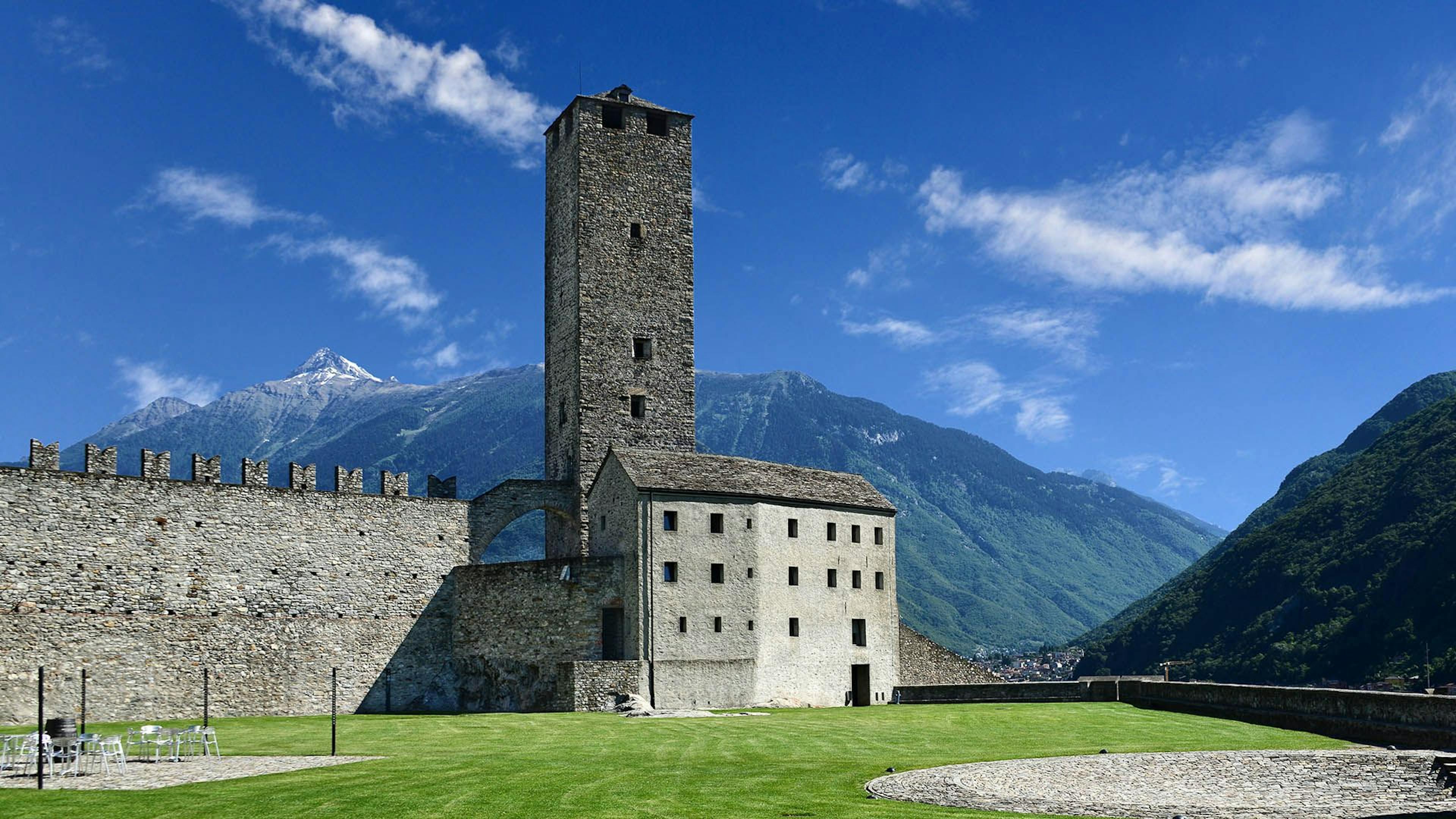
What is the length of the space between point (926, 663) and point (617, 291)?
19.0 meters

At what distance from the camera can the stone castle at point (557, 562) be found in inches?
1619

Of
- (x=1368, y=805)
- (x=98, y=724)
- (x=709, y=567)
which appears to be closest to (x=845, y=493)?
(x=709, y=567)

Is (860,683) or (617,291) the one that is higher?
(617,291)

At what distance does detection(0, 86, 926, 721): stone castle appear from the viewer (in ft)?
135

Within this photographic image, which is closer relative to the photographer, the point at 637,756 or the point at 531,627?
the point at 637,756

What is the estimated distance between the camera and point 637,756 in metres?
26.8

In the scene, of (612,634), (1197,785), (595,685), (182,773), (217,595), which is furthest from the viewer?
(612,634)

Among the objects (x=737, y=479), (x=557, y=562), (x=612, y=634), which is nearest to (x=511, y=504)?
(x=557, y=562)

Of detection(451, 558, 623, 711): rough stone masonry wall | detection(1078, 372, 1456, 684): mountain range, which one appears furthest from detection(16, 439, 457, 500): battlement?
detection(1078, 372, 1456, 684): mountain range

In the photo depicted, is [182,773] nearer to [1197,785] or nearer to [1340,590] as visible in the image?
[1197,785]

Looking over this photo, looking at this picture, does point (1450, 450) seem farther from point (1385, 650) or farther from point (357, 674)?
point (357, 674)

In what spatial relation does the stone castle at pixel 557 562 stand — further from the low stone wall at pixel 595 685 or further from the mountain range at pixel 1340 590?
the mountain range at pixel 1340 590

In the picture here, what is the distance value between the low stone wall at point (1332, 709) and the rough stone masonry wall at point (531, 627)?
18.7 metres

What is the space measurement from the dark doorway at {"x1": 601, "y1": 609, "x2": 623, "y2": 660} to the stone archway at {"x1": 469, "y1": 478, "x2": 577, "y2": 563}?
5433mm
